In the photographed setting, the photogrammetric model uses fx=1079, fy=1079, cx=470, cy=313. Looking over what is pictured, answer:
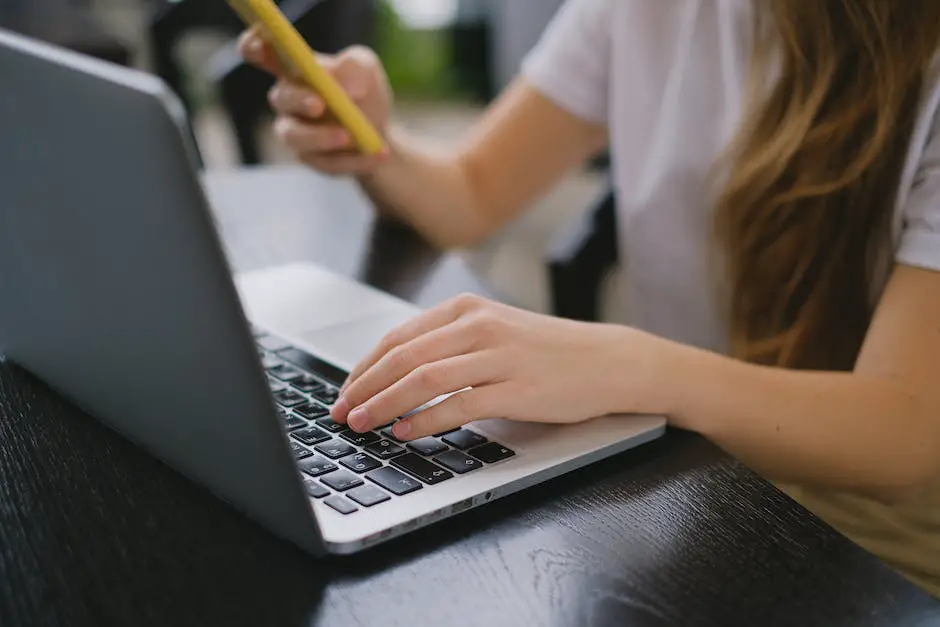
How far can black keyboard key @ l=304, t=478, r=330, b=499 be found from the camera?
50cm

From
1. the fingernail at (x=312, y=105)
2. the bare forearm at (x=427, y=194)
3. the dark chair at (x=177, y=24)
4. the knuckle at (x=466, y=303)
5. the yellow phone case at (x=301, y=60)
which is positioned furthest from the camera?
the dark chair at (x=177, y=24)

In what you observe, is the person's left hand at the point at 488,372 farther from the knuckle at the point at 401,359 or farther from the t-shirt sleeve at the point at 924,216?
the t-shirt sleeve at the point at 924,216

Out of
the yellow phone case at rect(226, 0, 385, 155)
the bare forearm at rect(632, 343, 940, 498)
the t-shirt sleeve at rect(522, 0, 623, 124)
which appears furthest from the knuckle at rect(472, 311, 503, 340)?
the t-shirt sleeve at rect(522, 0, 623, 124)

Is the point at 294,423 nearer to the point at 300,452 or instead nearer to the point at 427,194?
the point at 300,452

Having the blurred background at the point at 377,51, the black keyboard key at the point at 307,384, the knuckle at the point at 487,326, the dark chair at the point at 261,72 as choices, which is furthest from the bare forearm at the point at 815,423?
the blurred background at the point at 377,51

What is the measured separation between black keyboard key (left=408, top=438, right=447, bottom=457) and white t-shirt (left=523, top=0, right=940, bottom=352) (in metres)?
0.47

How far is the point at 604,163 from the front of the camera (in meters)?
3.36

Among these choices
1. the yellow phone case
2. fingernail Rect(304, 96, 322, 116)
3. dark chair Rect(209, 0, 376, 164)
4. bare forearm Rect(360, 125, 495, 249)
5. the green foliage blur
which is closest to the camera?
the yellow phone case

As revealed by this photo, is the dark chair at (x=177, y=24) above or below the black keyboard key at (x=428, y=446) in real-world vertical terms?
above

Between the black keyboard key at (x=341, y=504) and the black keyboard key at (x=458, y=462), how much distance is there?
0.06 metres

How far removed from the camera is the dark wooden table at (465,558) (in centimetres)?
44

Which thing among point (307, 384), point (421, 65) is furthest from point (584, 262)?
point (421, 65)

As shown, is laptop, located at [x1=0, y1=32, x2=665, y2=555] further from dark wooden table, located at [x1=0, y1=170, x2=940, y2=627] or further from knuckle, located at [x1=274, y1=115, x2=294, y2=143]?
knuckle, located at [x1=274, y1=115, x2=294, y2=143]

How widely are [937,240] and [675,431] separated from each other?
0.23 m
